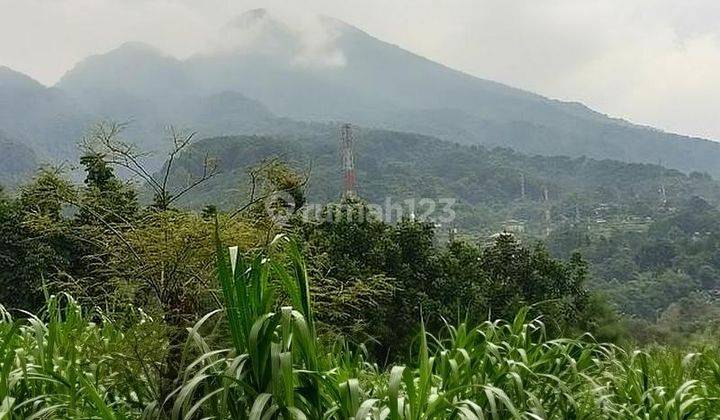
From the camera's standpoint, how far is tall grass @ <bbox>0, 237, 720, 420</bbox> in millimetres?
1588

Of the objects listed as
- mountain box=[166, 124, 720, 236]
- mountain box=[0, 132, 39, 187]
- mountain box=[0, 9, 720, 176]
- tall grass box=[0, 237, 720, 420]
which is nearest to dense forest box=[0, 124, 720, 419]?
tall grass box=[0, 237, 720, 420]

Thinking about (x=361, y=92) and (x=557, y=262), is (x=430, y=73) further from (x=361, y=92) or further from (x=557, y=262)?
(x=557, y=262)

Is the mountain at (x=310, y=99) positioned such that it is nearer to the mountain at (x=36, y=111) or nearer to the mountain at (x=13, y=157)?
the mountain at (x=36, y=111)

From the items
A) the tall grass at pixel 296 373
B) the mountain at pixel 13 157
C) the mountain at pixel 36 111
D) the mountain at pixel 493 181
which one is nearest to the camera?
the tall grass at pixel 296 373

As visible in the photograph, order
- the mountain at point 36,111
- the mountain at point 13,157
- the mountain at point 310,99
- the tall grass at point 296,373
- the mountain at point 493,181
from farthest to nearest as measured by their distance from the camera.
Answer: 1. the mountain at point 310,99
2. the mountain at point 36,111
3. the mountain at point 493,181
4. the mountain at point 13,157
5. the tall grass at point 296,373

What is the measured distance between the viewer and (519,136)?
3130 inches

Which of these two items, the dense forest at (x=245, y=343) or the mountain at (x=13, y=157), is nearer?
the dense forest at (x=245, y=343)

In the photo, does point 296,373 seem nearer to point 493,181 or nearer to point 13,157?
point 13,157

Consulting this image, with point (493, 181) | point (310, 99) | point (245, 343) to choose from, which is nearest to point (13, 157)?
point (493, 181)

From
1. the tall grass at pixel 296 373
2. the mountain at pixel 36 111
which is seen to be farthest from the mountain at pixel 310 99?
the tall grass at pixel 296 373

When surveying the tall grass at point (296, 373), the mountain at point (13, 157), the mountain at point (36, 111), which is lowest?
the mountain at point (13, 157)

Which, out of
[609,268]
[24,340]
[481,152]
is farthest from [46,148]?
[24,340]

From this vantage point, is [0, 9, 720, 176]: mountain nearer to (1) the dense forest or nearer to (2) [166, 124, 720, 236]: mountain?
(2) [166, 124, 720, 236]: mountain

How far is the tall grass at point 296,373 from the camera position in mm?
1588
